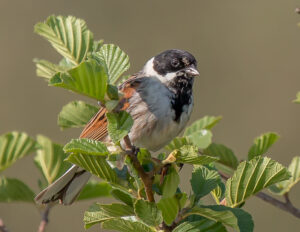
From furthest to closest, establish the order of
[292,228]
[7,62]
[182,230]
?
[7,62], [292,228], [182,230]

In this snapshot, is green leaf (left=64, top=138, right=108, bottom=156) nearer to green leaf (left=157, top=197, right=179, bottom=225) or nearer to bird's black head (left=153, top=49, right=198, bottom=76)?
green leaf (left=157, top=197, right=179, bottom=225)

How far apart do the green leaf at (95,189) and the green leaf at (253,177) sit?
723mm

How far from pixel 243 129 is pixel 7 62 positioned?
2.32 metres

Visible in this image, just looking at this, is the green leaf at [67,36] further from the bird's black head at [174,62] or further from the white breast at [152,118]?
the bird's black head at [174,62]

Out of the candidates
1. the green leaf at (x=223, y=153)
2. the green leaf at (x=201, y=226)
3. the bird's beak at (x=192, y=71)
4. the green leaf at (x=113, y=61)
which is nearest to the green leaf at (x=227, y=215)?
the green leaf at (x=201, y=226)

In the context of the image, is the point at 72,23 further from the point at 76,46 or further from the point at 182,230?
the point at 182,230

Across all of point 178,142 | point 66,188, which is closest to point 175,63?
point 178,142

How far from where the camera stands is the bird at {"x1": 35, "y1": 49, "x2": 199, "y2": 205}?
2.49 meters

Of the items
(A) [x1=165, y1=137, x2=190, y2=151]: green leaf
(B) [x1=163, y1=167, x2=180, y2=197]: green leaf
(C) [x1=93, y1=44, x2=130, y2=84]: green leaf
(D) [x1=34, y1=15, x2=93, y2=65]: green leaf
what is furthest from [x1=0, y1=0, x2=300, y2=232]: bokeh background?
(C) [x1=93, y1=44, x2=130, y2=84]: green leaf

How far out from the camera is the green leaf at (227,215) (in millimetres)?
1546

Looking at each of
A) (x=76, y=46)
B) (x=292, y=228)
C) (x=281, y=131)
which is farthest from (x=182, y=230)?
(x=281, y=131)

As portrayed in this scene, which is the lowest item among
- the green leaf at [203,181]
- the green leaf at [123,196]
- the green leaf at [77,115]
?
the green leaf at [203,181]

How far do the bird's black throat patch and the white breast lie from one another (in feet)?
0.07

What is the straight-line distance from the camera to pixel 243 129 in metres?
6.07
